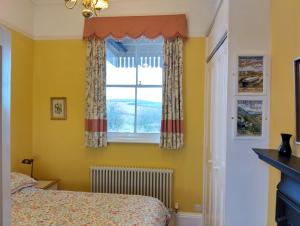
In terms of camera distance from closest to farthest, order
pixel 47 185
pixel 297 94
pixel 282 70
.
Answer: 1. pixel 297 94
2. pixel 282 70
3. pixel 47 185

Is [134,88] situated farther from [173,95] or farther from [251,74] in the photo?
[251,74]

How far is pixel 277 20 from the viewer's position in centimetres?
179

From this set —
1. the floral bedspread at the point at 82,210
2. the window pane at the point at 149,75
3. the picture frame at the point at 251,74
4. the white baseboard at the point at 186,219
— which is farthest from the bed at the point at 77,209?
the window pane at the point at 149,75

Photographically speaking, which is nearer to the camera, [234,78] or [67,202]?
[234,78]

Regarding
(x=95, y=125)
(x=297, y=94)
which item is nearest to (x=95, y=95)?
(x=95, y=125)

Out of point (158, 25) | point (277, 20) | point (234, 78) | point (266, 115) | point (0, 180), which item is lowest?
point (0, 180)

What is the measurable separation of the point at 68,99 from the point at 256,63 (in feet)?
8.65

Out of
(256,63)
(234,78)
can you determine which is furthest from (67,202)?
(256,63)

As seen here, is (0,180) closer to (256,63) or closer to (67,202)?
(256,63)

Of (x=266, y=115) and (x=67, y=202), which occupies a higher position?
(x=266, y=115)

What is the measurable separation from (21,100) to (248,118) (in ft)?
9.49

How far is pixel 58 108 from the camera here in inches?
149

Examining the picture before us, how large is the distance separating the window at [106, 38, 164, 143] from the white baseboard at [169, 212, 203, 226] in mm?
1063

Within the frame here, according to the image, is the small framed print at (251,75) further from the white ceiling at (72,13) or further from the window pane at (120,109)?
the window pane at (120,109)
